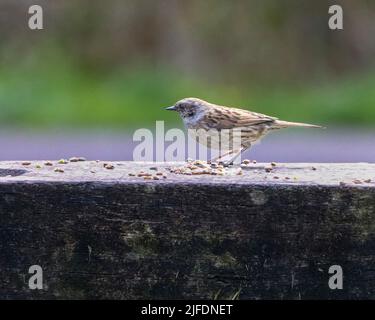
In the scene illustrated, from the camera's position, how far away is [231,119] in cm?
800

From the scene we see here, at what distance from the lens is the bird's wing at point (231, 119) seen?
26.1ft

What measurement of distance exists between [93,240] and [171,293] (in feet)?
1.58

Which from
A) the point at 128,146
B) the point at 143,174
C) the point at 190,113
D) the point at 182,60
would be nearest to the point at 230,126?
the point at 190,113

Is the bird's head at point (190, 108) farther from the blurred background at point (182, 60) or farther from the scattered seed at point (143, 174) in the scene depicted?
the blurred background at point (182, 60)

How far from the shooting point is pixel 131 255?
4.97 metres

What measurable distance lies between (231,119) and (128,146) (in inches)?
203

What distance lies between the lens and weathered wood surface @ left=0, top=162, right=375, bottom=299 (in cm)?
495

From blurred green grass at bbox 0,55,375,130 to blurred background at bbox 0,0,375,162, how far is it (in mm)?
17

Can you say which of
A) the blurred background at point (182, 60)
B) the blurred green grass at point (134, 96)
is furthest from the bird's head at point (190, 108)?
the blurred background at point (182, 60)

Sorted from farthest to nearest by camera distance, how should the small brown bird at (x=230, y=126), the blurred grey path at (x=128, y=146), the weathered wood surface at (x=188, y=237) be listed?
the blurred grey path at (x=128, y=146) < the small brown bird at (x=230, y=126) < the weathered wood surface at (x=188, y=237)

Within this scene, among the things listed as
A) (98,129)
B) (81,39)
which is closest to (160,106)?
(98,129)

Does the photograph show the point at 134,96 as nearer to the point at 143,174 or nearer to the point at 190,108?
the point at 190,108

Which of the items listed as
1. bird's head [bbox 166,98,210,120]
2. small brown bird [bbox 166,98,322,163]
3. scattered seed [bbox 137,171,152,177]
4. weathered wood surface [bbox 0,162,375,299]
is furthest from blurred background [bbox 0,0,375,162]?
weathered wood surface [bbox 0,162,375,299]

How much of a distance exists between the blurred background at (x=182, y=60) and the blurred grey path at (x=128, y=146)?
2.16ft
